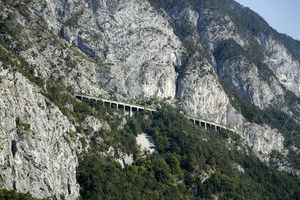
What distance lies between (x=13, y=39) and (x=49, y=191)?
2977 inches

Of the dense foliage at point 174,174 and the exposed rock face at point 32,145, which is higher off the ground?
the exposed rock face at point 32,145

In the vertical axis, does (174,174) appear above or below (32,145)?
below

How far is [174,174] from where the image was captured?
17025 centimetres

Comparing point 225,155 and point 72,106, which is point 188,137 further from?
point 72,106

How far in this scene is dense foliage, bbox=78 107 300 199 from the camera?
142 m

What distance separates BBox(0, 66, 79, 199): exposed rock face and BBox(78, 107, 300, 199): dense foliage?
8216mm

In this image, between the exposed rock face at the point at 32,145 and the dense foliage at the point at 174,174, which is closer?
the exposed rock face at the point at 32,145

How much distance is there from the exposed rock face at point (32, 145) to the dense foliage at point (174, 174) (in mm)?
8216

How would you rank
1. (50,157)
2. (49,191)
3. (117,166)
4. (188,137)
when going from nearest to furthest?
(49,191) → (50,157) → (117,166) → (188,137)

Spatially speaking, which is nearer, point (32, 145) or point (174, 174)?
point (32, 145)

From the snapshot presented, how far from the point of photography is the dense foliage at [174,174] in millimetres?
141625

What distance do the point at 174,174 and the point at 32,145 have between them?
5994cm

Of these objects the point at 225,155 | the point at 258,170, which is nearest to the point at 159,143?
the point at 225,155

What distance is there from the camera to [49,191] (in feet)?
397
